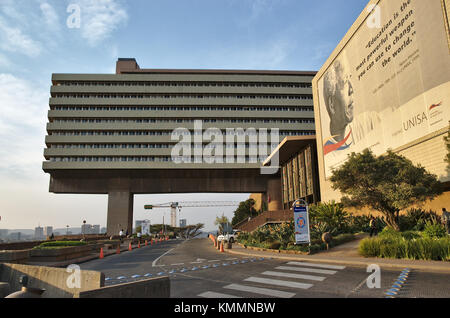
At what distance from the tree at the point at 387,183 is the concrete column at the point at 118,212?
51.5m

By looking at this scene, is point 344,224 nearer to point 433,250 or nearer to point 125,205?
point 433,250

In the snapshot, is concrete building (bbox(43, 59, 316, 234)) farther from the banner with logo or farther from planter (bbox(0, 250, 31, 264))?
planter (bbox(0, 250, 31, 264))

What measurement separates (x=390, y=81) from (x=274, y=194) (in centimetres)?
4409

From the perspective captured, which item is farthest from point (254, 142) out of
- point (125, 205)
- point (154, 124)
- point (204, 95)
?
Answer: point (125, 205)

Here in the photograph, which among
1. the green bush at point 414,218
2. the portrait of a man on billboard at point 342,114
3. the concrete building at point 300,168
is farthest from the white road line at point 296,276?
the concrete building at point 300,168

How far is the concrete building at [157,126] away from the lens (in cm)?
6009

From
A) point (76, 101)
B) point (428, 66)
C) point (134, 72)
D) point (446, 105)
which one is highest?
point (134, 72)

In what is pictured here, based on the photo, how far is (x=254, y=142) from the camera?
6191 cm

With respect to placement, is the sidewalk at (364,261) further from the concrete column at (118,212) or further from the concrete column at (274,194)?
the concrete column at (118,212)

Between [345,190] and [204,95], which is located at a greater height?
[204,95]

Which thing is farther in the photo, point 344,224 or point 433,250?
point 344,224

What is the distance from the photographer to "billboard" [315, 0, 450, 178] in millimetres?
19969

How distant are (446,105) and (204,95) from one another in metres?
Result: 50.4

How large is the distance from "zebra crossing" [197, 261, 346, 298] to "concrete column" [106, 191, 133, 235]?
56.8 m
